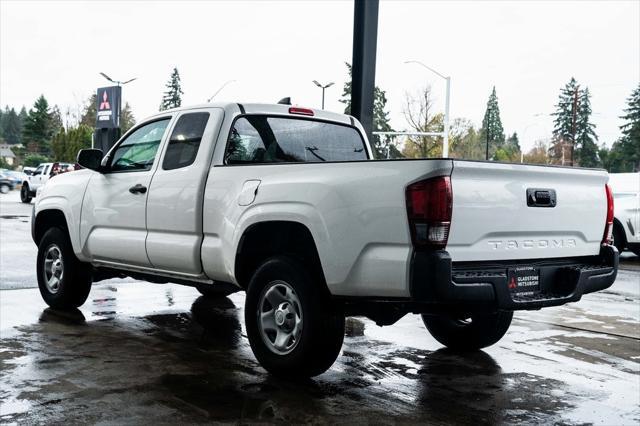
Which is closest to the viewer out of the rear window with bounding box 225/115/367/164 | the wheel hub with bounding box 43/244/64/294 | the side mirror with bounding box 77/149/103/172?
the rear window with bounding box 225/115/367/164

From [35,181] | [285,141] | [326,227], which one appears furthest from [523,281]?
[35,181]

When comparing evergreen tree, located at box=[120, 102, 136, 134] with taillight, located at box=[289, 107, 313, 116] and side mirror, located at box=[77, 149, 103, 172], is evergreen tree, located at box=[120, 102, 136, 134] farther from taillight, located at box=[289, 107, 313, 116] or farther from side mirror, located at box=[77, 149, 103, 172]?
taillight, located at box=[289, 107, 313, 116]

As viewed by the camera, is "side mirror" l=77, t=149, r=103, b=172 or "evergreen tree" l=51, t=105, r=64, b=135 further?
"evergreen tree" l=51, t=105, r=64, b=135

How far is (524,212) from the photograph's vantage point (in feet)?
16.6

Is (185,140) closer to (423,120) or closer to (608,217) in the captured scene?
(608,217)

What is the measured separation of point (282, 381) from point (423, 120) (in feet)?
205

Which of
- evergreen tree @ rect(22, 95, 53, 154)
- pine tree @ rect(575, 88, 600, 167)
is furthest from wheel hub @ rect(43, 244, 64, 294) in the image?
evergreen tree @ rect(22, 95, 53, 154)

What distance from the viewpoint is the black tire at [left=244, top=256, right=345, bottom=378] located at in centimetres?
521

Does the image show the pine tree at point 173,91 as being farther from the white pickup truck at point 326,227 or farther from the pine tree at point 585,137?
the white pickup truck at point 326,227

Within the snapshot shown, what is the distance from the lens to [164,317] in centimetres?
796

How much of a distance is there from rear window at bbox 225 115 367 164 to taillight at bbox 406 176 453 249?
1645 millimetres

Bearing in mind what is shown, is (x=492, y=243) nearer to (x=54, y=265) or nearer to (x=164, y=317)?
(x=164, y=317)

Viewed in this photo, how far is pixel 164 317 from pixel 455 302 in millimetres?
4078

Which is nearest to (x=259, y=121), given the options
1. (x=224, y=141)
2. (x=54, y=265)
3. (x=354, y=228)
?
(x=224, y=141)
